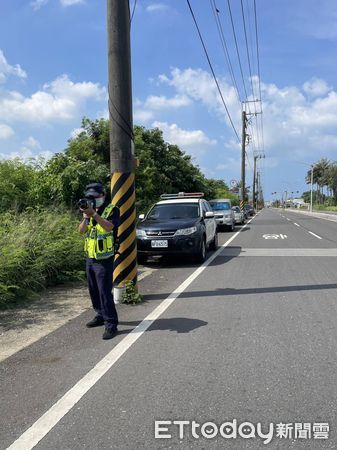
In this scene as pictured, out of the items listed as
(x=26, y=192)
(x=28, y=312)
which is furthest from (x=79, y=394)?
(x=26, y=192)

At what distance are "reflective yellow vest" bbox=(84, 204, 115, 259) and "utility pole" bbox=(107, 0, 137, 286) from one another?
177cm

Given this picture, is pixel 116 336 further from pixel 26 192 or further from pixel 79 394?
pixel 26 192

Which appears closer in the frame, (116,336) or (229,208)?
(116,336)

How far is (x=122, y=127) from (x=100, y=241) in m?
2.56

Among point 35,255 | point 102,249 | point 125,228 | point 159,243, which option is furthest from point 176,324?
point 159,243

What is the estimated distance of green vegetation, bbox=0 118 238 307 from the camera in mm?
7953

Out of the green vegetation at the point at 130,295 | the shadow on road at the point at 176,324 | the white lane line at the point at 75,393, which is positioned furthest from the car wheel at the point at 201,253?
the shadow on road at the point at 176,324

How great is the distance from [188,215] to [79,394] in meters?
9.21

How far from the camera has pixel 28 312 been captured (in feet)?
22.3

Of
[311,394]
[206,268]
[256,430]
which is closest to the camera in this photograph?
[256,430]

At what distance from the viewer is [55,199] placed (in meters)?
14.5

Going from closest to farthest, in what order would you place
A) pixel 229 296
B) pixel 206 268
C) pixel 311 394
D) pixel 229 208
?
pixel 311 394 < pixel 229 296 < pixel 206 268 < pixel 229 208

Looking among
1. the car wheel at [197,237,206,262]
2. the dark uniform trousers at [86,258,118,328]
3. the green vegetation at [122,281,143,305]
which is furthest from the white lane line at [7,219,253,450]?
the car wheel at [197,237,206,262]

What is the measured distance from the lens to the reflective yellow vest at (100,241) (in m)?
5.56
